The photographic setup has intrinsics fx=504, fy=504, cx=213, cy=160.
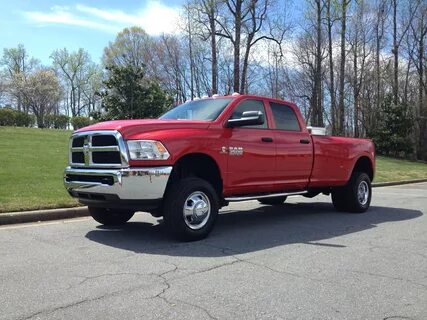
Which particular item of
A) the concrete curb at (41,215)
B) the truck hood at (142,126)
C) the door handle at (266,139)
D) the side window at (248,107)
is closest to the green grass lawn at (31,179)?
the concrete curb at (41,215)

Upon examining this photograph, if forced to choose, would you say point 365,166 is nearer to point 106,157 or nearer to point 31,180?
point 106,157

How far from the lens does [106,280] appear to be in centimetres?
506

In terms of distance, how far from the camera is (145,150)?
6.57 metres

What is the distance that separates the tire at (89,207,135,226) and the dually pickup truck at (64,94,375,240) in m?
0.02

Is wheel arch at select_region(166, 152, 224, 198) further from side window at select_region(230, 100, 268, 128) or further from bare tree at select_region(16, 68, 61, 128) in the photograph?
bare tree at select_region(16, 68, 61, 128)

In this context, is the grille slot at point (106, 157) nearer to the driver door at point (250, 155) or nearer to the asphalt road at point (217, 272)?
the asphalt road at point (217, 272)

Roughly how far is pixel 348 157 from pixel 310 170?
1.36m

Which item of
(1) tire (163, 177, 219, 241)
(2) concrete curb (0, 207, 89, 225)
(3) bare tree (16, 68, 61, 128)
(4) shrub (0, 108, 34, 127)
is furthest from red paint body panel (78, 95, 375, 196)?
(3) bare tree (16, 68, 61, 128)

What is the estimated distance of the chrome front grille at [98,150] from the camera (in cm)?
661

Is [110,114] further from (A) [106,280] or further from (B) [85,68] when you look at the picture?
(B) [85,68]

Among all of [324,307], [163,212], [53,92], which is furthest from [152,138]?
[53,92]

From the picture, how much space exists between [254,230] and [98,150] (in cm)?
283

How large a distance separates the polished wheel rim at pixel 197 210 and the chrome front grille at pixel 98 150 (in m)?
1.03

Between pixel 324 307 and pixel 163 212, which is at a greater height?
pixel 163 212
